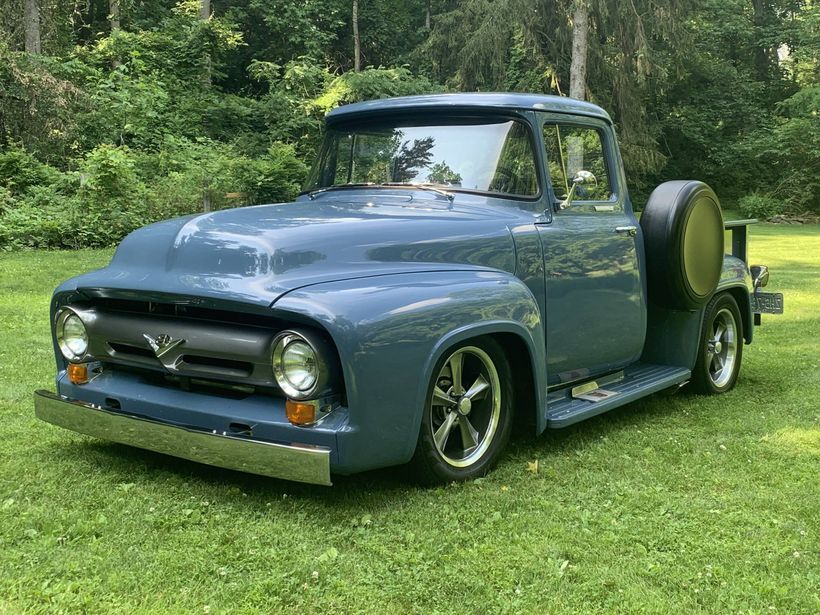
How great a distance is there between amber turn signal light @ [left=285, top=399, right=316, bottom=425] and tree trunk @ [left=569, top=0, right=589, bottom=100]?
2157 cm

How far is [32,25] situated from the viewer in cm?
1988

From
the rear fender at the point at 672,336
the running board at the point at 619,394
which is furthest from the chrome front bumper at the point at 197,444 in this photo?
the rear fender at the point at 672,336

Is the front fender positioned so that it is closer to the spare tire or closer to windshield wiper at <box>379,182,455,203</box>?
windshield wiper at <box>379,182,455,203</box>

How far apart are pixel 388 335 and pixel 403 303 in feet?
0.63

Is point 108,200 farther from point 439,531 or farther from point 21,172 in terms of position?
point 439,531

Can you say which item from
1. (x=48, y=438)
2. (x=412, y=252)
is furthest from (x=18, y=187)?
(x=412, y=252)

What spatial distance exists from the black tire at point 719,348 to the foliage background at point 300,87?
1109cm

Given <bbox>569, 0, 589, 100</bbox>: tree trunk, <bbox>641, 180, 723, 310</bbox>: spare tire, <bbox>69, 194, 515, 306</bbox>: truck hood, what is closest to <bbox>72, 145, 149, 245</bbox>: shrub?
<bbox>69, 194, 515, 306</bbox>: truck hood

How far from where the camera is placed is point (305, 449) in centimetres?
320

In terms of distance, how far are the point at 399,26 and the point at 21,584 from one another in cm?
3615

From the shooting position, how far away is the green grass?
2.80m

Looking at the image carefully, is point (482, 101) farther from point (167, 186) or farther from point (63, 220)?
point (167, 186)

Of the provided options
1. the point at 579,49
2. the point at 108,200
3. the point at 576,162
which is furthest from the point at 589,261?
the point at 579,49

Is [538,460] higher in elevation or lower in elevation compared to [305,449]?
lower
